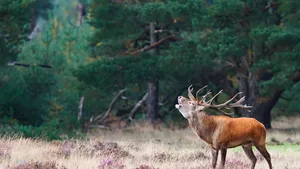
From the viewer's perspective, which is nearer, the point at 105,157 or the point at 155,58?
the point at 105,157

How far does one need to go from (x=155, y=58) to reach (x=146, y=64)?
→ 2.28 ft

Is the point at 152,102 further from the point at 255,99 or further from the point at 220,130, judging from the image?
the point at 220,130

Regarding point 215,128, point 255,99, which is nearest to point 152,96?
point 255,99

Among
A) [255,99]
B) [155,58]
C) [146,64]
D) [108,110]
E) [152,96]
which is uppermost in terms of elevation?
[155,58]

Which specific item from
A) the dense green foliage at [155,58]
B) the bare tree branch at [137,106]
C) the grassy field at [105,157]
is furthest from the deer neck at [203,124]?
the bare tree branch at [137,106]

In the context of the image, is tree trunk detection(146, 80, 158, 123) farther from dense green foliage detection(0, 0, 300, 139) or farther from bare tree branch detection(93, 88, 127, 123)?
bare tree branch detection(93, 88, 127, 123)

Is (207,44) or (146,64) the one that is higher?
(207,44)

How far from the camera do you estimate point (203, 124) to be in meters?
11.9

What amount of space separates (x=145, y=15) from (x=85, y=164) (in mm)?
14482

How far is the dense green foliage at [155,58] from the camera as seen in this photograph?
25.0 m

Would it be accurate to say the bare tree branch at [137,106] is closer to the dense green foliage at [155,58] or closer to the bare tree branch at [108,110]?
the dense green foliage at [155,58]

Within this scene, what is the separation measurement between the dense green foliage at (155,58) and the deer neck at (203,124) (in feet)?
32.7

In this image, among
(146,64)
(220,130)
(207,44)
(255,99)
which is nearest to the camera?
(220,130)

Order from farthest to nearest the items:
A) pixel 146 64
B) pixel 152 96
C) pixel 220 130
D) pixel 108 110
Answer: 1. pixel 108 110
2. pixel 152 96
3. pixel 146 64
4. pixel 220 130
